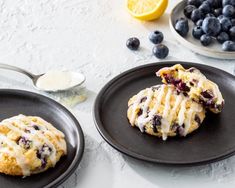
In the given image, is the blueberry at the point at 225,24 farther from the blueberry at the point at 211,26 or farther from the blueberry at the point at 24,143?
the blueberry at the point at 24,143

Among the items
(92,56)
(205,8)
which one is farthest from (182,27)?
(92,56)

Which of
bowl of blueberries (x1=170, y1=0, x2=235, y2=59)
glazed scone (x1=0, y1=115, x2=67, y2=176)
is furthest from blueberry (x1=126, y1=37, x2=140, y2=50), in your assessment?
glazed scone (x1=0, y1=115, x2=67, y2=176)

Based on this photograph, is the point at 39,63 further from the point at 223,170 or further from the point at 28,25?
the point at 223,170

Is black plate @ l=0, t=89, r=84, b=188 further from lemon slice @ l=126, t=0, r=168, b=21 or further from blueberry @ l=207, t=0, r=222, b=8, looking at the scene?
blueberry @ l=207, t=0, r=222, b=8

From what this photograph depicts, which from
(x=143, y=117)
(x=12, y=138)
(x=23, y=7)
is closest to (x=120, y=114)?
(x=143, y=117)

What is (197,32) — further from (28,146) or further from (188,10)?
(28,146)

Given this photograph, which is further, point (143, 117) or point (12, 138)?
point (143, 117)
